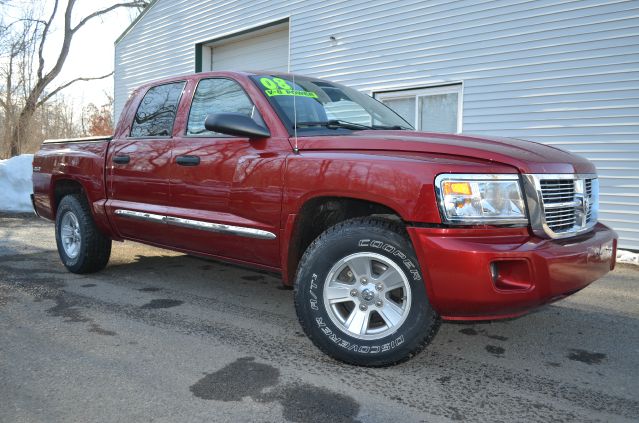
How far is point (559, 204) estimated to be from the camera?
9.16 ft

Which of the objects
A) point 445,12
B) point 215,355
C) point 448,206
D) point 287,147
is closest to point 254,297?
point 215,355

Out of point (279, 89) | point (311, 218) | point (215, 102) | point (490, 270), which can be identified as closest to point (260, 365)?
point (311, 218)

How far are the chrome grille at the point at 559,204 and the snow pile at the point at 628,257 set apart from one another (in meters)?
4.37

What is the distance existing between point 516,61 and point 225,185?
6.30 metres

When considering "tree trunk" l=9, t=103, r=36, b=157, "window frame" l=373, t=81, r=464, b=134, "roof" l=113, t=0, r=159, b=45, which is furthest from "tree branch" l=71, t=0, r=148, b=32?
"window frame" l=373, t=81, r=464, b=134

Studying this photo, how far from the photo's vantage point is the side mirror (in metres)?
3.24

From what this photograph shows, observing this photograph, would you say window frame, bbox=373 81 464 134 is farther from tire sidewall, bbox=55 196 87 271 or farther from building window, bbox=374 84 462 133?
tire sidewall, bbox=55 196 87 271

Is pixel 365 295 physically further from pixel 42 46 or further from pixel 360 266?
pixel 42 46

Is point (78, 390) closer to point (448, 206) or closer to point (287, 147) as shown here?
point (287, 147)

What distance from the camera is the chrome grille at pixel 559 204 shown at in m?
2.61

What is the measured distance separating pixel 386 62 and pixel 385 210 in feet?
24.8

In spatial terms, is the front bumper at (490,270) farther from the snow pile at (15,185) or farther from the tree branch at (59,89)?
the tree branch at (59,89)

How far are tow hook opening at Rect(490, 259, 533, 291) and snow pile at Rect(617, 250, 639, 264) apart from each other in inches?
212

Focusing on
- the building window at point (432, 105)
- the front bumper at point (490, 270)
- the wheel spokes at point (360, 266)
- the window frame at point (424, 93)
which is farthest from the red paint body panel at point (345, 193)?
the building window at point (432, 105)
